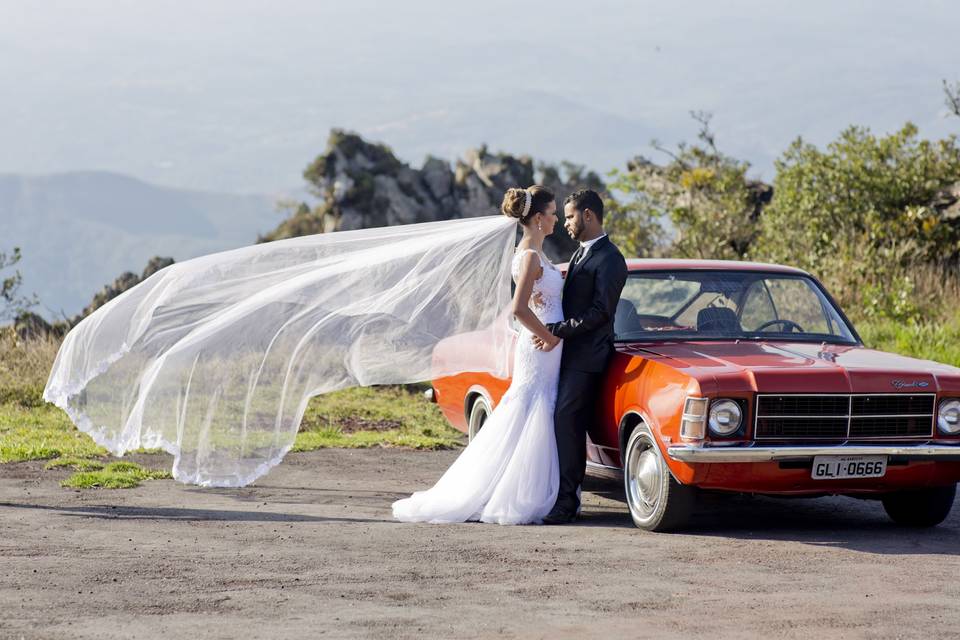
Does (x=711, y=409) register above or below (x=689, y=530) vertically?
above

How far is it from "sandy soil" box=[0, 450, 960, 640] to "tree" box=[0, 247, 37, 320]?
42.5ft

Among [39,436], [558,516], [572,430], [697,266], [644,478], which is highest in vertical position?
[697,266]

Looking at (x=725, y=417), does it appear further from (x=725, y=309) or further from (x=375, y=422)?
(x=375, y=422)

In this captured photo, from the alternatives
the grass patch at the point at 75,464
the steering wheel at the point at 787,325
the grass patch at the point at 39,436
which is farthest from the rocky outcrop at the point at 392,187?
the steering wheel at the point at 787,325

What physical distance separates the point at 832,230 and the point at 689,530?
Answer: 686 inches

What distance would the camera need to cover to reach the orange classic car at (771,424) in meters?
8.00

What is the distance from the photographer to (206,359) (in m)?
9.98

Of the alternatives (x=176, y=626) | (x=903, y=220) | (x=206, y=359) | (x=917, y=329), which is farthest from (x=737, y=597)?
(x=903, y=220)

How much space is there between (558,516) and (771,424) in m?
1.70

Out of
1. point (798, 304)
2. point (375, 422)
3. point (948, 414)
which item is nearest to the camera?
point (948, 414)

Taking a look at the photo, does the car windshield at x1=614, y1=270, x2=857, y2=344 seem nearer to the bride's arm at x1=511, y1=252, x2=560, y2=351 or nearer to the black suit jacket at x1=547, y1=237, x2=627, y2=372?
the black suit jacket at x1=547, y1=237, x2=627, y2=372

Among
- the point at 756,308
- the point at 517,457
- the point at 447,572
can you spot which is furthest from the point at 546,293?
the point at 447,572

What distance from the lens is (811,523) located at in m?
9.15

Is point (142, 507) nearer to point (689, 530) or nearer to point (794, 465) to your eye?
point (689, 530)
